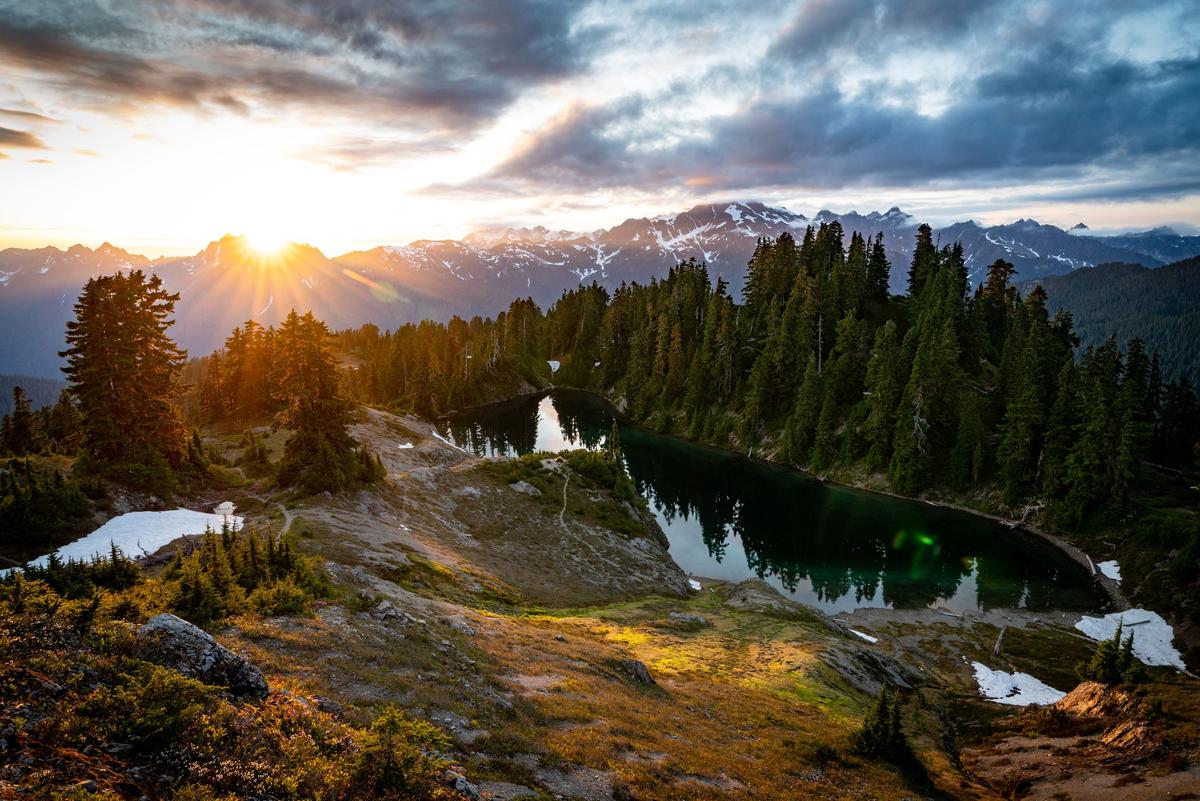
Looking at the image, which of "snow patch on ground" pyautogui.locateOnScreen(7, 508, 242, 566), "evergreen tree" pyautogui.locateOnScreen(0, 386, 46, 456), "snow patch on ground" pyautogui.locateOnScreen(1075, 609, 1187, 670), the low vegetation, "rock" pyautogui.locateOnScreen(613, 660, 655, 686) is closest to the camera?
the low vegetation

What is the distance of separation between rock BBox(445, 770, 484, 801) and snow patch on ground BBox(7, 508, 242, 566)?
19.5m

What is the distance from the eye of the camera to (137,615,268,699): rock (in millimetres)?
12445

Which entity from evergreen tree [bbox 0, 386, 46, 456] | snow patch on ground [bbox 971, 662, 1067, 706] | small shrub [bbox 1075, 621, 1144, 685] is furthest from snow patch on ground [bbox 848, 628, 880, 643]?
evergreen tree [bbox 0, 386, 46, 456]

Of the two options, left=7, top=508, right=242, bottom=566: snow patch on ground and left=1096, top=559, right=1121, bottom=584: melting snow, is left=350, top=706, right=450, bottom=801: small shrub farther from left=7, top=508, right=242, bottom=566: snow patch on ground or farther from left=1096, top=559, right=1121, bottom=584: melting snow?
left=1096, top=559, right=1121, bottom=584: melting snow

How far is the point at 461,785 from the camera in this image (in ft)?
39.6

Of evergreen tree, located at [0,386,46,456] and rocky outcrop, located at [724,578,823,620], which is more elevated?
evergreen tree, located at [0,386,46,456]

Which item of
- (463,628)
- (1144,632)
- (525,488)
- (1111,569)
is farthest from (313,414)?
(1111,569)

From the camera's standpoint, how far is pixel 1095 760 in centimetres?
2339

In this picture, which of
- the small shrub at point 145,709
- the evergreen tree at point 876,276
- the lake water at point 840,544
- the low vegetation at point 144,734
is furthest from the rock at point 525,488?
the evergreen tree at point 876,276

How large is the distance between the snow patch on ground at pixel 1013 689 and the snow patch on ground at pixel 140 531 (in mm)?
47448

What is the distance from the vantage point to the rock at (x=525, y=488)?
58484mm

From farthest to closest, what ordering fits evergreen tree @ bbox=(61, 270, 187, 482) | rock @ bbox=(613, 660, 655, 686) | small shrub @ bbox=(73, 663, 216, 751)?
1. evergreen tree @ bbox=(61, 270, 187, 482)
2. rock @ bbox=(613, 660, 655, 686)
3. small shrub @ bbox=(73, 663, 216, 751)

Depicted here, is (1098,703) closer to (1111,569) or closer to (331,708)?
(331,708)

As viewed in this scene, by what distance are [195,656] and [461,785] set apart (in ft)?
22.3
